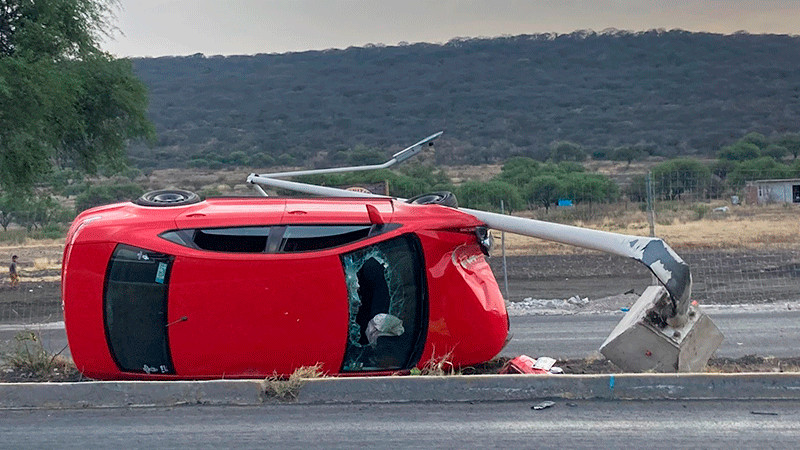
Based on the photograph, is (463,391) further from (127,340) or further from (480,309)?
(127,340)

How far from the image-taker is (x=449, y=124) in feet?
340

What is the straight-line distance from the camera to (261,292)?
7.55 m

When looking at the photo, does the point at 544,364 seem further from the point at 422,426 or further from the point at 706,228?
the point at 706,228

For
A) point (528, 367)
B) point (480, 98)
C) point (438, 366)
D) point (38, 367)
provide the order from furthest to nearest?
1. point (480, 98)
2. point (38, 367)
3. point (528, 367)
4. point (438, 366)

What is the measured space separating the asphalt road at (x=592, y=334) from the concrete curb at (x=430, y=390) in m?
3.16

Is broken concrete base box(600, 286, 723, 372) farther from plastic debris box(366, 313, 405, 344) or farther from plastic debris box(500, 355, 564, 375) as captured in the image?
plastic debris box(366, 313, 405, 344)

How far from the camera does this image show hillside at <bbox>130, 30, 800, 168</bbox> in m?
94.6

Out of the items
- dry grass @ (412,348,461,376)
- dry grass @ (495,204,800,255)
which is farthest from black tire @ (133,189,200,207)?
dry grass @ (495,204,800,255)

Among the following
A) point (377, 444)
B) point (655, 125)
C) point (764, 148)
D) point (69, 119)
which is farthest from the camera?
point (655, 125)

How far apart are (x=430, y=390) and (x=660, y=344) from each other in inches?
77.7

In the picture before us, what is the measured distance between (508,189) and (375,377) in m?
33.4

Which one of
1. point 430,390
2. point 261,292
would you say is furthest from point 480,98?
point 430,390

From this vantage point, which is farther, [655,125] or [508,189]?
[655,125]

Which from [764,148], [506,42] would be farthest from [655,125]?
[506,42]
